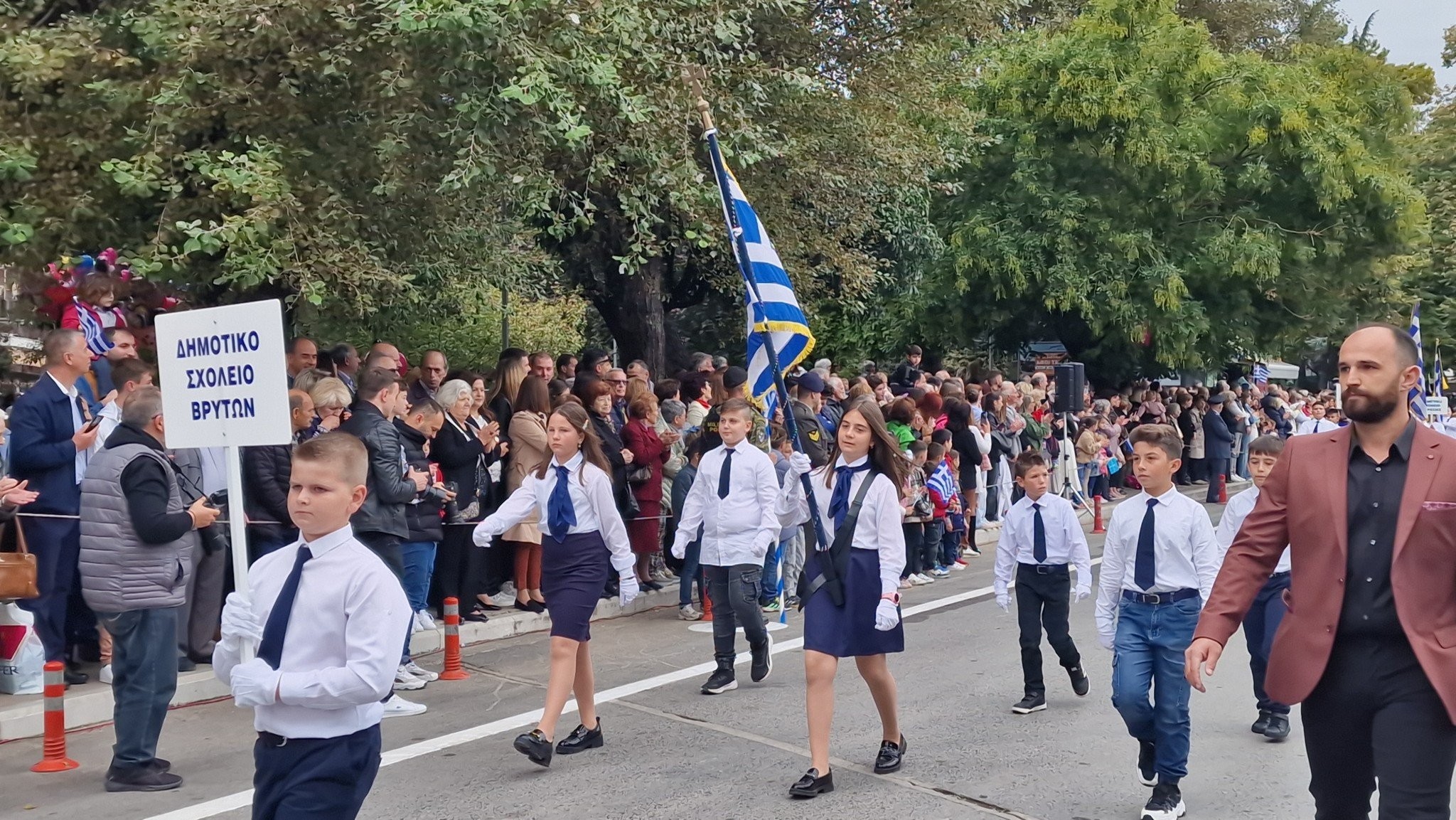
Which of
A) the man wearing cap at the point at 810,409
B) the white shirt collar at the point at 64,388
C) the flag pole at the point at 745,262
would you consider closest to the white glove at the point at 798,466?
the flag pole at the point at 745,262

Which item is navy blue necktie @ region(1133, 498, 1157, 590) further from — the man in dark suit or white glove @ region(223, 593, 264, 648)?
the man in dark suit

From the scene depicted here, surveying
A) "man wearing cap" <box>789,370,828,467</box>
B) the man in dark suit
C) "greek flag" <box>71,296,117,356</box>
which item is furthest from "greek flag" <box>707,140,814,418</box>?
"greek flag" <box>71,296,117,356</box>

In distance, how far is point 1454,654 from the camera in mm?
4121

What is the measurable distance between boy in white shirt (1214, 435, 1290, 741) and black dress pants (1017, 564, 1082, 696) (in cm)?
93

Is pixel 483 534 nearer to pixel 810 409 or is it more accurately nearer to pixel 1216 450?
pixel 810 409

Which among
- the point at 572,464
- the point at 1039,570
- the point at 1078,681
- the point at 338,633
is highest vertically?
the point at 572,464

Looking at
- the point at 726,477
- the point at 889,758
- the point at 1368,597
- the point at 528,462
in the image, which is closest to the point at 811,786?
the point at 889,758

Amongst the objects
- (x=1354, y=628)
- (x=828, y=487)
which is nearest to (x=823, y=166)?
(x=828, y=487)

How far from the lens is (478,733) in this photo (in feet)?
25.8

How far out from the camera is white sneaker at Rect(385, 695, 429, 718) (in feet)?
27.2

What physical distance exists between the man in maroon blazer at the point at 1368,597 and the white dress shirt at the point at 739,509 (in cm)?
463

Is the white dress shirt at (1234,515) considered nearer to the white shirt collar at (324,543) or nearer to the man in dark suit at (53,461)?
the white shirt collar at (324,543)

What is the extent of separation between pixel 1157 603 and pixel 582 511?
2.97 meters

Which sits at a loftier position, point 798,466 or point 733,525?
point 798,466
